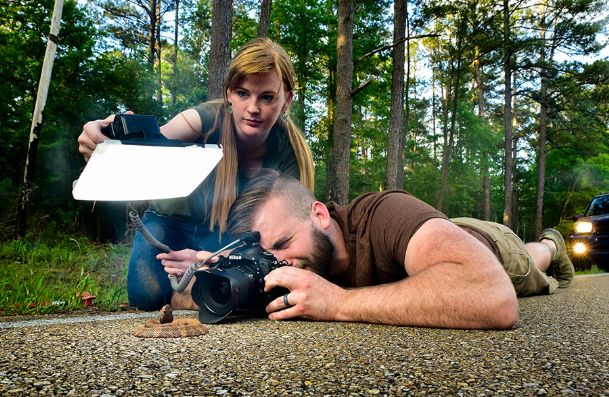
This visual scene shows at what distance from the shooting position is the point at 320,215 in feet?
7.34

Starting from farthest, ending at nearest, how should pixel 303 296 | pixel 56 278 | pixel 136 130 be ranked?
1. pixel 56 278
2. pixel 303 296
3. pixel 136 130

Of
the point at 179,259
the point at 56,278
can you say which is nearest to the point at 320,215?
the point at 179,259

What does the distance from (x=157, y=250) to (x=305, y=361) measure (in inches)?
74.2

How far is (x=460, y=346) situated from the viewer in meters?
1.48

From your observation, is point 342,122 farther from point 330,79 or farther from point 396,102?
point 330,79

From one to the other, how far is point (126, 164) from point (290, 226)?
32.6 inches

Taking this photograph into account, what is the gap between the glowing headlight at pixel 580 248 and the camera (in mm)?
8094

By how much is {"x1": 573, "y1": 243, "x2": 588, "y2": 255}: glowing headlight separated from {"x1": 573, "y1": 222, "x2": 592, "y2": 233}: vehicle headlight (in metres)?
0.25

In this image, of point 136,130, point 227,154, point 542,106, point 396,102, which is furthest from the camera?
point 542,106

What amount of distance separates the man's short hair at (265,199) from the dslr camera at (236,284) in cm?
24

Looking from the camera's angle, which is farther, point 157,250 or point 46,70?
point 46,70

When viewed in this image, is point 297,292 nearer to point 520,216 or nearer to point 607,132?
point 607,132

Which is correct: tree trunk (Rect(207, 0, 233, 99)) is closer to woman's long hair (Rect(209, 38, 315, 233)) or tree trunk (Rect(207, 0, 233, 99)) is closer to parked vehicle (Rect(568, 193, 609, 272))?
woman's long hair (Rect(209, 38, 315, 233))

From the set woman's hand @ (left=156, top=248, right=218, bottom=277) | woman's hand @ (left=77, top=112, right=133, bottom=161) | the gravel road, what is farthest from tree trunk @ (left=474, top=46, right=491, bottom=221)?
woman's hand @ (left=77, top=112, right=133, bottom=161)
